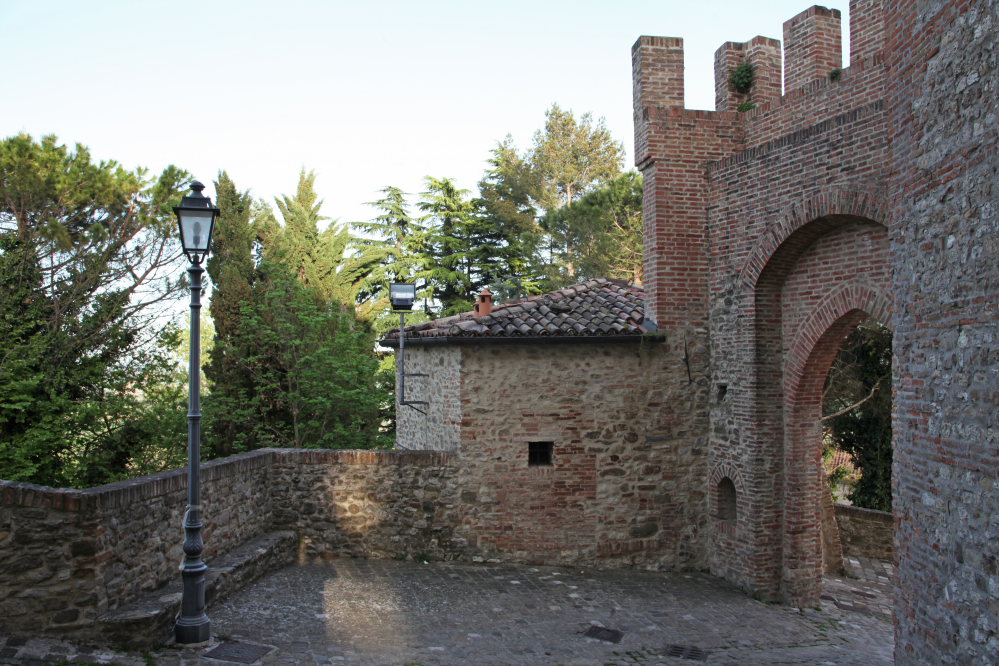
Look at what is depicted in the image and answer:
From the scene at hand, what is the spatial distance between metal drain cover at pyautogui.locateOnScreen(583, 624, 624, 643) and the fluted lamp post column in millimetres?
3701

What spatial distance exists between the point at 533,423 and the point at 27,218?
1144cm

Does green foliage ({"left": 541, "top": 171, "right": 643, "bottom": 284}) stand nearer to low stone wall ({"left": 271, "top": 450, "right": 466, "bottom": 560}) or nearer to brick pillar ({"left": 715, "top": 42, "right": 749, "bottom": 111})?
brick pillar ({"left": 715, "top": 42, "right": 749, "bottom": 111})

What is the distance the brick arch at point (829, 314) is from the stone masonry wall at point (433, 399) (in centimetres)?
439

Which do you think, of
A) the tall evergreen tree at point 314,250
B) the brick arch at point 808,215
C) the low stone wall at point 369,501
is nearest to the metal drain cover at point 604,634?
the low stone wall at point 369,501

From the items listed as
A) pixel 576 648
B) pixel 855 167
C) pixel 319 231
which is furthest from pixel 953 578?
pixel 319 231

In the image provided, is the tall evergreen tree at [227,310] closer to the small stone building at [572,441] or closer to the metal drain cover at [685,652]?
the small stone building at [572,441]

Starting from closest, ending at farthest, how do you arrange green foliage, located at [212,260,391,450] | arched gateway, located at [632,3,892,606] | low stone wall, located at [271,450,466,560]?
arched gateway, located at [632,3,892,606] < low stone wall, located at [271,450,466,560] < green foliage, located at [212,260,391,450]

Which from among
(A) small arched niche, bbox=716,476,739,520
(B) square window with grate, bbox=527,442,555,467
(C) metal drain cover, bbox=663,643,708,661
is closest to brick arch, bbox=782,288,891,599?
(A) small arched niche, bbox=716,476,739,520

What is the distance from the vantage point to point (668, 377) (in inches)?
373

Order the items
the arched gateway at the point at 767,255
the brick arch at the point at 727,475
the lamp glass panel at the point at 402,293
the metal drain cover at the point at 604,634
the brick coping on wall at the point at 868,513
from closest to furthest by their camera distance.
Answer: the metal drain cover at the point at 604,634, the arched gateway at the point at 767,255, the brick arch at the point at 727,475, the lamp glass panel at the point at 402,293, the brick coping on wall at the point at 868,513

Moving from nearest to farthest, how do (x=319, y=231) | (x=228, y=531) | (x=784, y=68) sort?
(x=228, y=531)
(x=784, y=68)
(x=319, y=231)

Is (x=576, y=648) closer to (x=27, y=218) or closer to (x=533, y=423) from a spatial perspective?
(x=533, y=423)

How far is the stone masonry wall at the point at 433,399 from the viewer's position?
30.5 ft

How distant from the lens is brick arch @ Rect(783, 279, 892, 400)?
7.12 meters
